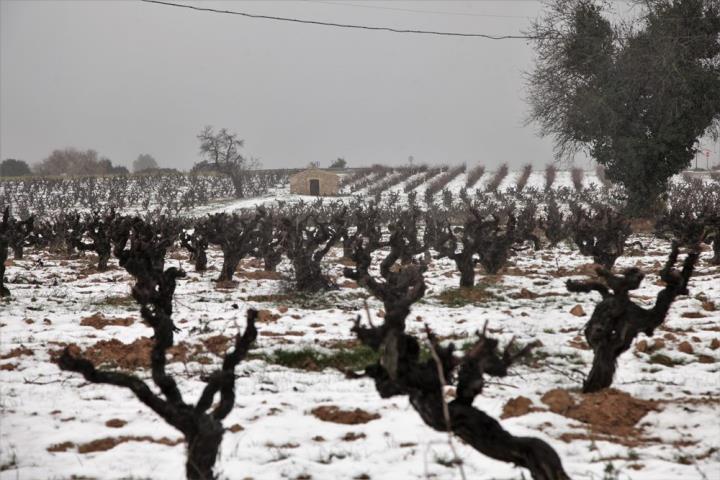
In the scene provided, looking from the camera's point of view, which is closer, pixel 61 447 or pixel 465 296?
pixel 61 447

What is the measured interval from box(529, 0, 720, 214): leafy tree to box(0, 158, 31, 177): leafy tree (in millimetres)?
65528

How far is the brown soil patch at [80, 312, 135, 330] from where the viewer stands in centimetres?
836

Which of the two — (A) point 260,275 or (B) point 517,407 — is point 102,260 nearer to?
(A) point 260,275

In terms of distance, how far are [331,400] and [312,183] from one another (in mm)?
46823

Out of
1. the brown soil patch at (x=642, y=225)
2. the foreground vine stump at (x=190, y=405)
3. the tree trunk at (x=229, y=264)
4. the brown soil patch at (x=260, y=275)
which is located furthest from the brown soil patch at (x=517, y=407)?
the brown soil patch at (x=642, y=225)

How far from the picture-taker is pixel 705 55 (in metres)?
23.6

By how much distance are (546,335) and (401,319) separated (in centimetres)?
498

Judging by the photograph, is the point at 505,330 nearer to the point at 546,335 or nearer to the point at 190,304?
the point at 546,335

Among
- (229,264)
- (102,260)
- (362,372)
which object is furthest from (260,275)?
(362,372)

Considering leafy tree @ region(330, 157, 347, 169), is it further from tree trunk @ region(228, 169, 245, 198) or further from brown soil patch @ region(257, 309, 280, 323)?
brown soil patch @ region(257, 309, 280, 323)

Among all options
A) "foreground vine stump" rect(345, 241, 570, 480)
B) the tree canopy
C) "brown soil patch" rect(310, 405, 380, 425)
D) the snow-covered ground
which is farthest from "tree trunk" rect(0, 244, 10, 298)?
the tree canopy

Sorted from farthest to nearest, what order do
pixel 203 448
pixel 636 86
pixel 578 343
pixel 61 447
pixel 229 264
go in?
pixel 636 86
pixel 229 264
pixel 578 343
pixel 61 447
pixel 203 448

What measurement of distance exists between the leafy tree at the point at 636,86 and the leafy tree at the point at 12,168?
2580 inches

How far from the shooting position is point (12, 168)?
2729 inches
